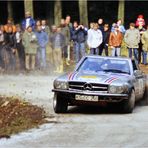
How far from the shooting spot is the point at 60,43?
1040 inches

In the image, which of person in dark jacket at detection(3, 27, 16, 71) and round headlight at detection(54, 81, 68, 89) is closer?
round headlight at detection(54, 81, 68, 89)

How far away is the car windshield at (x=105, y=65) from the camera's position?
17.1 m

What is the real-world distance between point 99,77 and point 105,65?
4.42 ft

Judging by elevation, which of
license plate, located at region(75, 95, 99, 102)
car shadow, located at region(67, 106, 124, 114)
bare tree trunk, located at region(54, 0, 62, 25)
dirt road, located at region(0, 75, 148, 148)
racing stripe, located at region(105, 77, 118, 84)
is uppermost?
bare tree trunk, located at region(54, 0, 62, 25)

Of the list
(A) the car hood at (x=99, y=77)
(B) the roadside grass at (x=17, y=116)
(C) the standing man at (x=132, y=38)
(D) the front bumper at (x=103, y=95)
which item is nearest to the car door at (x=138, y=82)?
(A) the car hood at (x=99, y=77)

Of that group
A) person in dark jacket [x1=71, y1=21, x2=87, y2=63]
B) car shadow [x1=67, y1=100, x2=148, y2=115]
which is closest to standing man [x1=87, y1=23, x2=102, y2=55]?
person in dark jacket [x1=71, y1=21, x2=87, y2=63]

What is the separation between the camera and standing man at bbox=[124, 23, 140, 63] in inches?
1000

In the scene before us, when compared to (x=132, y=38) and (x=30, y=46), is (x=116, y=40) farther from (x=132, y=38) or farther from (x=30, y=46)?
(x=30, y=46)

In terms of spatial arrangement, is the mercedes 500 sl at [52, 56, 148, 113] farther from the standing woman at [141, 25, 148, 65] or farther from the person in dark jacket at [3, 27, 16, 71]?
the person in dark jacket at [3, 27, 16, 71]

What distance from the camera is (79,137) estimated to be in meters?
12.4

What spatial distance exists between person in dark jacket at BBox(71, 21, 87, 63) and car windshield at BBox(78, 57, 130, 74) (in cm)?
844

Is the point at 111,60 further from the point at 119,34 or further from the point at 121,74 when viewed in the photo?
the point at 119,34

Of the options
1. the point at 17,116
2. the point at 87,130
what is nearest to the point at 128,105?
the point at 87,130

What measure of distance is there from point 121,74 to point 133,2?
27.1 metres
